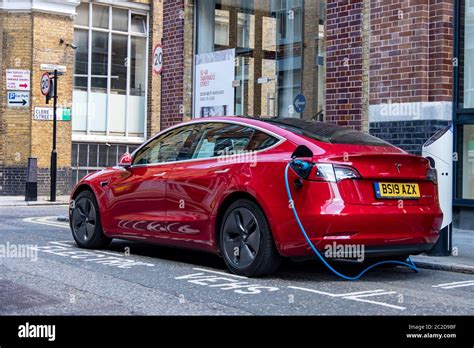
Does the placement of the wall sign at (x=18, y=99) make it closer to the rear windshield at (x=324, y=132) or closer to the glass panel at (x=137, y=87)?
the glass panel at (x=137, y=87)

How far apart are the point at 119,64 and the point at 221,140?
18641 millimetres

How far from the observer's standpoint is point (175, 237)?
7887 millimetres

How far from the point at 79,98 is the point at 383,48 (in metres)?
14.7

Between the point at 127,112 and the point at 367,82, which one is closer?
the point at 367,82

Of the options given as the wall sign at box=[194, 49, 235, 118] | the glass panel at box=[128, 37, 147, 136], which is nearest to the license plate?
the wall sign at box=[194, 49, 235, 118]

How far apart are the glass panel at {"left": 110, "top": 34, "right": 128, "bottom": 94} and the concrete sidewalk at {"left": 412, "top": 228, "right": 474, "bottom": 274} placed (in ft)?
57.1

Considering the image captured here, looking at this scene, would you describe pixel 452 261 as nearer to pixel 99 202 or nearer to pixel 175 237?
pixel 175 237

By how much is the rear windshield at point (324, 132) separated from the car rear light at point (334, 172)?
440mm

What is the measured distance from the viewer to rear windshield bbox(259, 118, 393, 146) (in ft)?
23.5

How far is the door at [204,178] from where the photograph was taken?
7379 millimetres

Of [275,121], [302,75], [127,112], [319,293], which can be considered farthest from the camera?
[127,112]

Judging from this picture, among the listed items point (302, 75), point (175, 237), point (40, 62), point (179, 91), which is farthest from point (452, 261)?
point (40, 62)

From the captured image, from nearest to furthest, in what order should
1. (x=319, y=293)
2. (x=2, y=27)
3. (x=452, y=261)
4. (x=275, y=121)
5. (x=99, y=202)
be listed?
(x=319, y=293), (x=275, y=121), (x=452, y=261), (x=99, y=202), (x=2, y=27)

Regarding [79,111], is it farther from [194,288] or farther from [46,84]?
[194,288]
